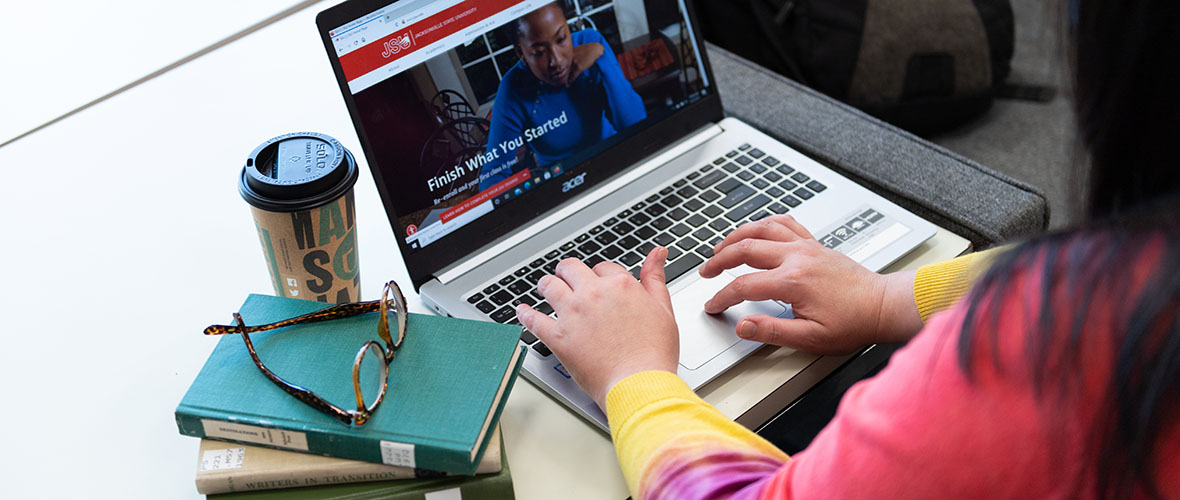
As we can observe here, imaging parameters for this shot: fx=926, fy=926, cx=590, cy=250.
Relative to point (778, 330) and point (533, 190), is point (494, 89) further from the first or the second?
point (778, 330)

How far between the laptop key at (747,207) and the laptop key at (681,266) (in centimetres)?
8

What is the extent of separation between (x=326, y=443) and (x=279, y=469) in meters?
0.04

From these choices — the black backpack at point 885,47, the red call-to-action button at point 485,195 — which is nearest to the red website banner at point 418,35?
the red call-to-action button at point 485,195

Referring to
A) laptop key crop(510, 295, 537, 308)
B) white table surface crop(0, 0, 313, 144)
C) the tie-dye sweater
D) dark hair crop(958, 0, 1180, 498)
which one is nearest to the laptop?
laptop key crop(510, 295, 537, 308)

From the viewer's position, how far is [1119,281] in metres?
0.45

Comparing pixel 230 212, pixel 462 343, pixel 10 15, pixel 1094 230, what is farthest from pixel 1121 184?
pixel 10 15

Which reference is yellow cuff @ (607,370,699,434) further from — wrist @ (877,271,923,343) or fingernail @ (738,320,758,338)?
wrist @ (877,271,923,343)

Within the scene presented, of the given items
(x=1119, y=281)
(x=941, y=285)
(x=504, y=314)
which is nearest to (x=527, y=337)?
(x=504, y=314)

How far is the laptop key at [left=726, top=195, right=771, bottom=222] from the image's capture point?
3.19 feet

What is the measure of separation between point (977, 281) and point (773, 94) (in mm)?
753

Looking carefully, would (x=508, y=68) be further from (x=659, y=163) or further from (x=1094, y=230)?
(x=1094, y=230)

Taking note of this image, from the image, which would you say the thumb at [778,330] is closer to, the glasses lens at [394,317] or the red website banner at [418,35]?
the glasses lens at [394,317]

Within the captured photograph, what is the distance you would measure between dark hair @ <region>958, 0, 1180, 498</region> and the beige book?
381mm

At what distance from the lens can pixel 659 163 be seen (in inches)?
41.1
